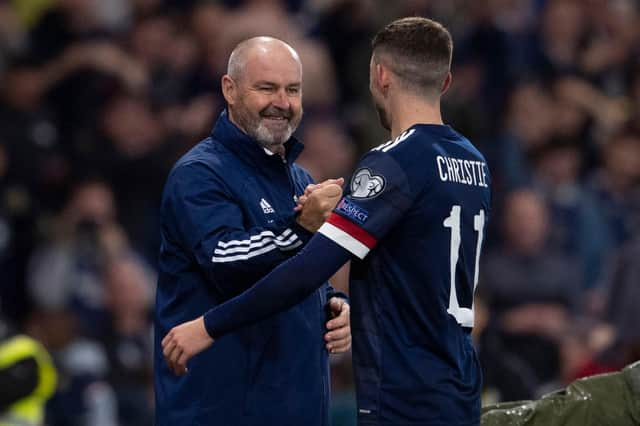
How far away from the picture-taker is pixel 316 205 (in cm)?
455

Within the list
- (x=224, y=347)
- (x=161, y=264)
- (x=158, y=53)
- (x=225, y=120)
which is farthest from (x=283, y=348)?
(x=158, y=53)

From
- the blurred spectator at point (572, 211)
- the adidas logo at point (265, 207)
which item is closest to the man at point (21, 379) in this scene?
the adidas logo at point (265, 207)

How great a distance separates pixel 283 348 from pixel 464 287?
753 mm

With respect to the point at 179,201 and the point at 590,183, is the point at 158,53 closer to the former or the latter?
the point at 590,183

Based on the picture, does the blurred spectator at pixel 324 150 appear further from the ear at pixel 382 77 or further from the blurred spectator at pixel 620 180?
the ear at pixel 382 77

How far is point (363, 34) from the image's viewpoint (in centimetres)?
1067

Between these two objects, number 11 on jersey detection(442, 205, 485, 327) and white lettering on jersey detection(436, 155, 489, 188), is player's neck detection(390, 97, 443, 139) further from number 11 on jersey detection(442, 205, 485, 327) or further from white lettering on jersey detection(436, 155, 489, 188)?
number 11 on jersey detection(442, 205, 485, 327)

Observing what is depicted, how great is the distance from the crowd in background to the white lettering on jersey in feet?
7.84

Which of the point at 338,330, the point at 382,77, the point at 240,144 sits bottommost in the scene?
the point at 338,330

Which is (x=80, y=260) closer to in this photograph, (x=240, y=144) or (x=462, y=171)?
(x=240, y=144)

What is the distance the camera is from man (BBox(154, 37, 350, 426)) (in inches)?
182

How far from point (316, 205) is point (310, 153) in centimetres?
521

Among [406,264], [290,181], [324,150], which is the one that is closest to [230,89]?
[290,181]

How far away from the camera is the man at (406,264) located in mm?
4254
